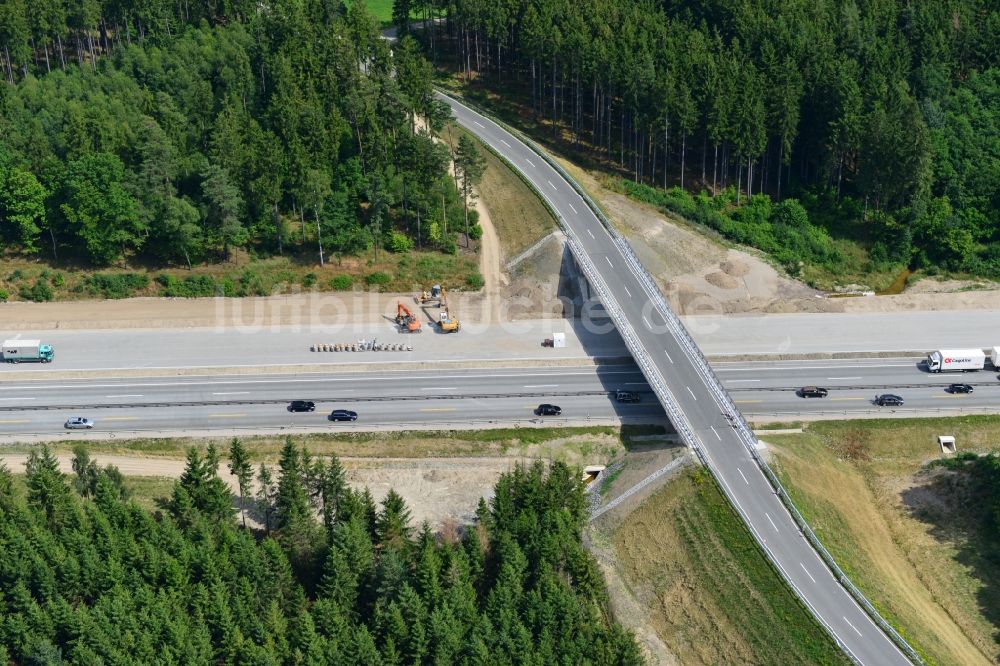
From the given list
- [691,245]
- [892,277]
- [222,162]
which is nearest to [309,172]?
[222,162]

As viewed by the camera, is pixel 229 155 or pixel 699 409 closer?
pixel 699 409

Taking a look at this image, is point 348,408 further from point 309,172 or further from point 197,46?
point 197,46

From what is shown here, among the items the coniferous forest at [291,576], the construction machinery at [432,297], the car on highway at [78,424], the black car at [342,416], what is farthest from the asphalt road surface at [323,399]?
the construction machinery at [432,297]

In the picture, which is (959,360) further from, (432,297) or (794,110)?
(432,297)

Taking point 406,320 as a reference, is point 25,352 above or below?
below

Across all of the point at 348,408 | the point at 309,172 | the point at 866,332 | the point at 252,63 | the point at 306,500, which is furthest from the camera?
the point at 252,63

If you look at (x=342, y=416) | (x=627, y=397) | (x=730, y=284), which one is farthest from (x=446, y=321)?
(x=730, y=284)
